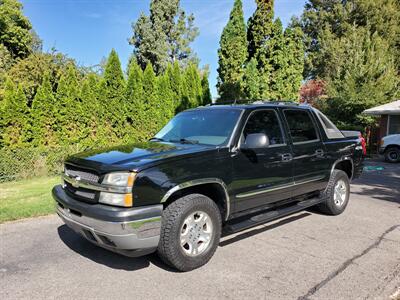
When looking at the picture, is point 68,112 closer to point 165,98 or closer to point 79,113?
point 79,113

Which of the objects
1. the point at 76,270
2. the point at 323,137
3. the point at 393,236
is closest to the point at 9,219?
the point at 76,270

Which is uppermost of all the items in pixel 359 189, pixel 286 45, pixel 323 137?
pixel 286 45

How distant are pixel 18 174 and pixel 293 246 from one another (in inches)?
329

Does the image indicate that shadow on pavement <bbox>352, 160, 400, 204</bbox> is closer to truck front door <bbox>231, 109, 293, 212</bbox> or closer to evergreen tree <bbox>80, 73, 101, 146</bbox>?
truck front door <bbox>231, 109, 293, 212</bbox>

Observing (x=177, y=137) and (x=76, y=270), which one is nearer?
(x=76, y=270)

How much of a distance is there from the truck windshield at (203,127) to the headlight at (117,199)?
4.68 ft

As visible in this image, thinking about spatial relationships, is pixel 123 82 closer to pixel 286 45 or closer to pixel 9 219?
pixel 9 219

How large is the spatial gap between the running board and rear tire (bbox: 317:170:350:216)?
390mm

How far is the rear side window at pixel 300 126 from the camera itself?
520 centimetres

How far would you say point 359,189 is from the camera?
8516mm

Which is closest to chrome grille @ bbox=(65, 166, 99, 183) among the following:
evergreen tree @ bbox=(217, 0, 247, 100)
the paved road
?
the paved road

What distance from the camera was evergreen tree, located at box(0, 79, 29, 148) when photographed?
10.2 m

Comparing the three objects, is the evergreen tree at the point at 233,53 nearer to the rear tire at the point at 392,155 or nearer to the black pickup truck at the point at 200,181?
the rear tire at the point at 392,155

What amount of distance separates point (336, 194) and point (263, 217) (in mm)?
2175
